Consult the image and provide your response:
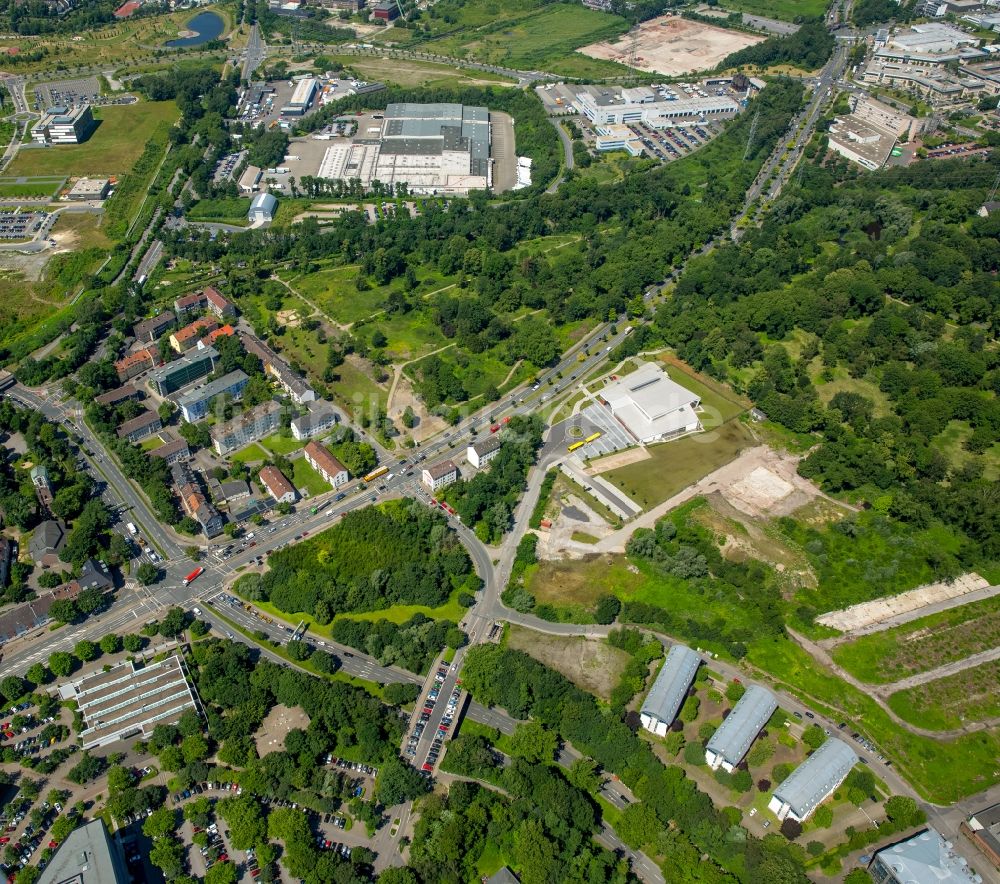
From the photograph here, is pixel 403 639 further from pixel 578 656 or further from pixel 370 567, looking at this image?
pixel 578 656

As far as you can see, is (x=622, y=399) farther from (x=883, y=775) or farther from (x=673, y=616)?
(x=883, y=775)

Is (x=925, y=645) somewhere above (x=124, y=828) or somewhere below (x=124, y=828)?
above

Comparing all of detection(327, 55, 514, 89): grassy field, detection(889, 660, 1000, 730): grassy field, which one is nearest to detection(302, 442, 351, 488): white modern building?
detection(889, 660, 1000, 730): grassy field

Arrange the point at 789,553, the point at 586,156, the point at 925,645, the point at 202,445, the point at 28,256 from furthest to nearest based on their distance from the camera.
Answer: the point at 586,156
the point at 28,256
the point at 202,445
the point at 789,553
the point at 925,645

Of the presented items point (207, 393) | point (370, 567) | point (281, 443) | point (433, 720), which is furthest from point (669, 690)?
point (207, 393)

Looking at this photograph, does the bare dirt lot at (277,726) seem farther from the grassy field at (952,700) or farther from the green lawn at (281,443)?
the grassy field at (952,700)

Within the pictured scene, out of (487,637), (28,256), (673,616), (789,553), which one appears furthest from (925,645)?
(28,256)
